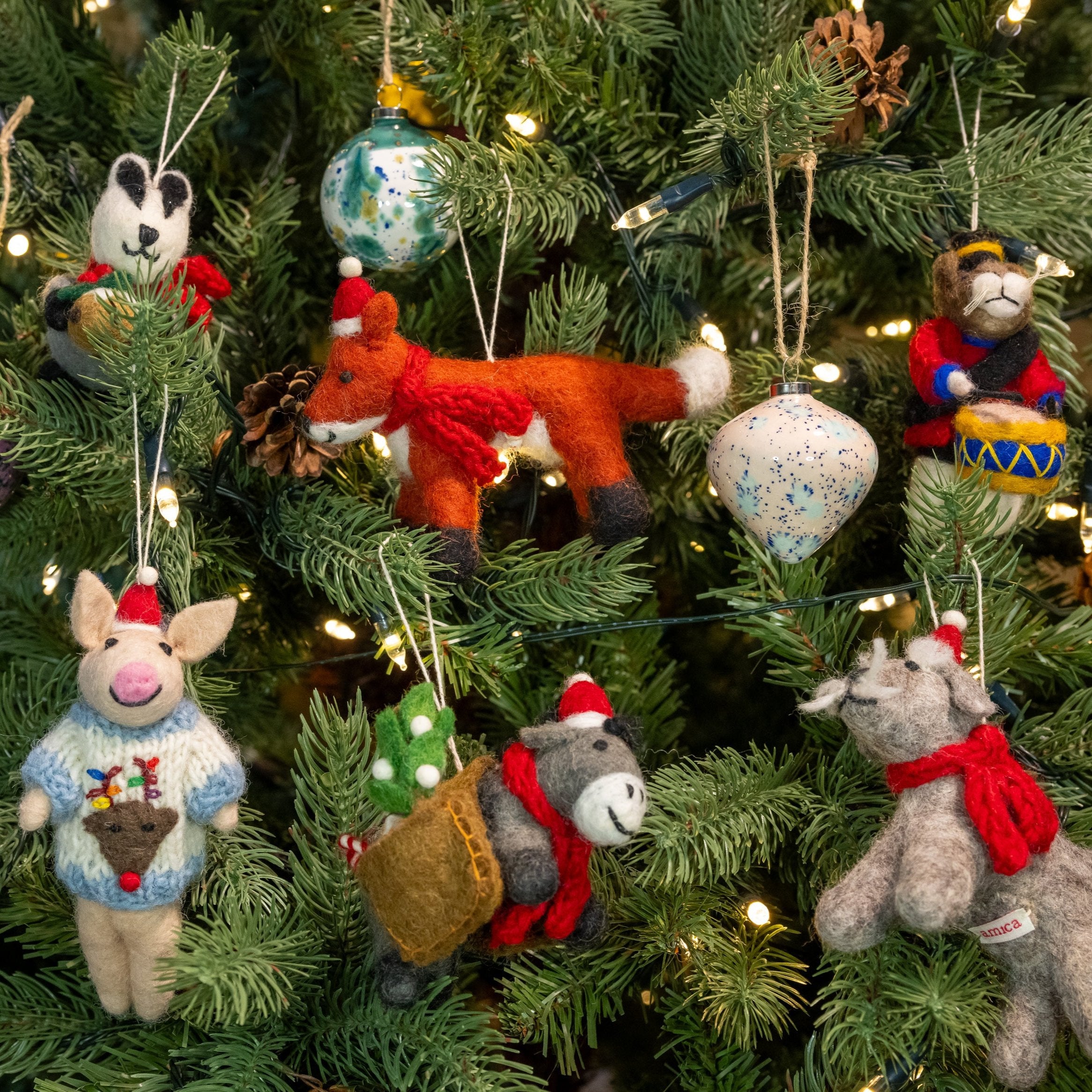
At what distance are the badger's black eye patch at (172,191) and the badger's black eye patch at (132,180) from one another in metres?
0.01

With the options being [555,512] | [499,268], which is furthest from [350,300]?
[555,512]

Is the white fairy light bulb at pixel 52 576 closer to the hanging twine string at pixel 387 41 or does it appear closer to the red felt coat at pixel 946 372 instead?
the hanging twine string at pixel 387 41

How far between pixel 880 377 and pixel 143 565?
1.86 feet

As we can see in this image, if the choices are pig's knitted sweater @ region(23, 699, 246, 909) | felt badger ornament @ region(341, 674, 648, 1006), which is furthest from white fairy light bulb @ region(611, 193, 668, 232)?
pig's knitted sweater @ region(23, 699, 246, 909)

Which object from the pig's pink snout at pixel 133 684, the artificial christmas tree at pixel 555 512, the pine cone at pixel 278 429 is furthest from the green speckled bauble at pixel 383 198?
the pig's pink snout at pixel 133 684

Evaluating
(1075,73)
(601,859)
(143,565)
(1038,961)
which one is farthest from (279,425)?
(1075,73)

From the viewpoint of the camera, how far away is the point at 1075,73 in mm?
882

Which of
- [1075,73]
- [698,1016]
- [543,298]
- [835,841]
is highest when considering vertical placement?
[1075,73]

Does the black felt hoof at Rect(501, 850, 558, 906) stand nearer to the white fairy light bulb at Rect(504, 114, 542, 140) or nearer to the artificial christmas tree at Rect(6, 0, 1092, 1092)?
the artificial christmas tree at Rect(6, 0, 1092, 1092)

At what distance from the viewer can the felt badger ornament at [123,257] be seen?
0.72 metres

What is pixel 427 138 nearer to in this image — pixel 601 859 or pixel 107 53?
pixel 107 53

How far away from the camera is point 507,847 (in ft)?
2.02

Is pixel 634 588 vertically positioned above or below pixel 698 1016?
above

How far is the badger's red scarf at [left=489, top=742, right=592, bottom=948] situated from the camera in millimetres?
630
